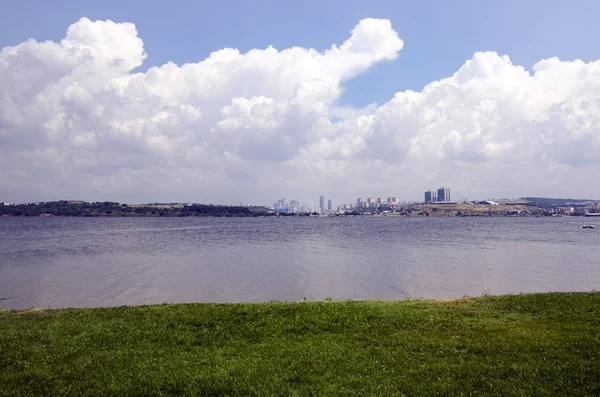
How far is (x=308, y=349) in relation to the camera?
1200 cm

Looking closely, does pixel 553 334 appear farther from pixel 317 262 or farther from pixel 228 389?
pixel 317 262

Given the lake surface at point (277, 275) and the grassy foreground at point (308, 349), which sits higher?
the grassy foreground at point (308, 349)

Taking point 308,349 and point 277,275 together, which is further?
point 277,275

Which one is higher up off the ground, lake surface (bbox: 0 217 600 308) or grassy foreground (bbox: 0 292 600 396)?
grassy foreground (bbox: 0 292 600 396)

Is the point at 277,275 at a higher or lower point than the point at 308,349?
lower

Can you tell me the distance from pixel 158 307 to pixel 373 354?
9.40 metres

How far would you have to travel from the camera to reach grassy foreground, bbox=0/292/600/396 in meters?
9.70

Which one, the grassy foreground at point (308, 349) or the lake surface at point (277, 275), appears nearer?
the grassy foreground at point (308, 349)

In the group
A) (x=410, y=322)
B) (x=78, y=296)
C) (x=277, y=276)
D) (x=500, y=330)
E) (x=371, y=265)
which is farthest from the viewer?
(x=371, y=265)

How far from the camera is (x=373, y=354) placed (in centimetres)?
1155

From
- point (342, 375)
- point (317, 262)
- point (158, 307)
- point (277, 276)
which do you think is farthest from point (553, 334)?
point (317, 262)

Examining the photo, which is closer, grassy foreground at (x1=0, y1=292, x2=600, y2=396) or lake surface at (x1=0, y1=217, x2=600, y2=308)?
grassy foreground at (x1=0, y1=292, x2=600, y2=396)

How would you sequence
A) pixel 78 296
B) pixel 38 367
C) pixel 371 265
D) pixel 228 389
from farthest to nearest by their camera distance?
pixel 371 265 < pixel 78 296 < pixel 38 367 < pixel 228 389

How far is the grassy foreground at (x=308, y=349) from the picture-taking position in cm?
970
